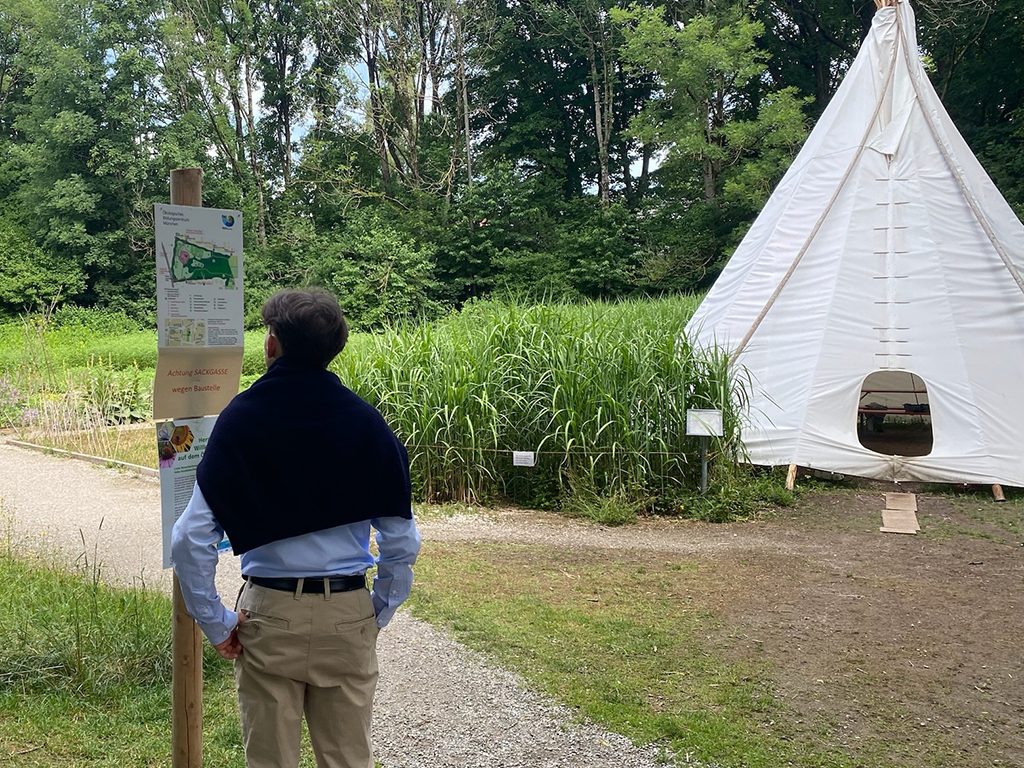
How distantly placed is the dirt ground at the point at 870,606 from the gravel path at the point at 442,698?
2.17 feet

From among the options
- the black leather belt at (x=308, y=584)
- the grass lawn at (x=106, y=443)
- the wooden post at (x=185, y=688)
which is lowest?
the grass lawn at (x=106, y=443)

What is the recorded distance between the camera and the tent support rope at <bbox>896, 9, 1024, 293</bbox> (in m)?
8.16

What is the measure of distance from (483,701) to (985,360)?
6.54 m

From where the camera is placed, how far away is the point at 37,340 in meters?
12.0

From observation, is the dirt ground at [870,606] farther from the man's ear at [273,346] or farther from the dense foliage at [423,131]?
the dense foliage at [423,131]

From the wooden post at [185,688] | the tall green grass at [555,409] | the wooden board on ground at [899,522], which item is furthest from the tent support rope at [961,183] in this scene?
the wooden post at [185,688]

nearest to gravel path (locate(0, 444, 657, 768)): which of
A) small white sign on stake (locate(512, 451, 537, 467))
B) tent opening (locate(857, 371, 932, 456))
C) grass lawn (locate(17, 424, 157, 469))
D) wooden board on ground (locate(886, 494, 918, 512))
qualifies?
small white sign on stake (locate(512, 451, 537, 467))

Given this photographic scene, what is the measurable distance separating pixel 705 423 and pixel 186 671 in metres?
5.05

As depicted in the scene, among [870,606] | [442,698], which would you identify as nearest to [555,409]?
[870,606]

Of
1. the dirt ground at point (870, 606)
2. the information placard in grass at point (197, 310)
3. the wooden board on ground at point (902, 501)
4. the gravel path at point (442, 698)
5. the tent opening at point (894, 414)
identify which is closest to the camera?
the information placard in grass at point (197, 310)

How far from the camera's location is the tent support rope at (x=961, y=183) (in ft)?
26.8

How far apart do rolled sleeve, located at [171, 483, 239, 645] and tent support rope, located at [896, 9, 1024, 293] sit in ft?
27.5

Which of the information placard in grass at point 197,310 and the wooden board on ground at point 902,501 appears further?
the wooden board on ground at point 902,501

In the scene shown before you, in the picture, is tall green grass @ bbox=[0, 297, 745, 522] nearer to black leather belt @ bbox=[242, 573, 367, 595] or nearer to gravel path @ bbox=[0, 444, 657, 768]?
gravel path @ bbox=[0, 444, 657, 768]
